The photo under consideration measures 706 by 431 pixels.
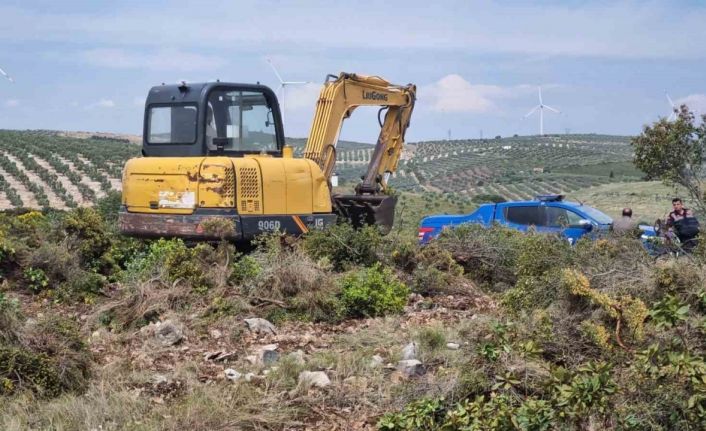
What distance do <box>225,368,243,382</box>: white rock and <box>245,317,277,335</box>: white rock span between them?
161 centimetres

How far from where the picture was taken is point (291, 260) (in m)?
10.8

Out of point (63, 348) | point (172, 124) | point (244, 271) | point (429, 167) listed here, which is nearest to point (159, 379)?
point (63, 348)

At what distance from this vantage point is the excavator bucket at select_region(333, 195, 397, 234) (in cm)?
1452

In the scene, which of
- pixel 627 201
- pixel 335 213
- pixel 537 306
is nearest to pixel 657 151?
pixel 335 213

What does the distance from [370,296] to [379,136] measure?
20.8 ft

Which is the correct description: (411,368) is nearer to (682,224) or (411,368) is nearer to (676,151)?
(682,224)

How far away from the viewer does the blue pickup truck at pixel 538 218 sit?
54.1 feet

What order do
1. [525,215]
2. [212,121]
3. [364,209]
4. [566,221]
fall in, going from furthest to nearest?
1. [525,215]
2. [566,221]
3. [364,209]
4. [212,121]

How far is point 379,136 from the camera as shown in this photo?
16.0 metres

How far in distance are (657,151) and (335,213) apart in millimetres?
7094

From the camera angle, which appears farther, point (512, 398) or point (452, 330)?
point (452, 330)

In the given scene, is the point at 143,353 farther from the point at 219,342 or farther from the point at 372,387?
the point at 372,387

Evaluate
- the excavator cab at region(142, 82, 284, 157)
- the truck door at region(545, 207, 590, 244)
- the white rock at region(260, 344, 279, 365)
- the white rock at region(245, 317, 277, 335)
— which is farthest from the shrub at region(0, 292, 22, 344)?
the truck door at region(545, 207, 590, 244)

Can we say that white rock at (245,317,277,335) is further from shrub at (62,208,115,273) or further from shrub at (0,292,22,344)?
shrub at (62,208,115,273)
